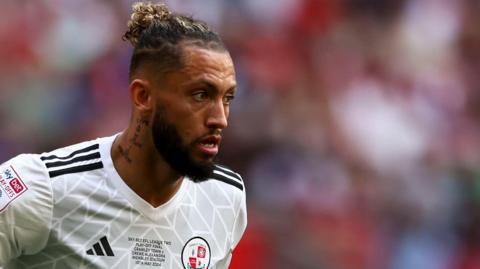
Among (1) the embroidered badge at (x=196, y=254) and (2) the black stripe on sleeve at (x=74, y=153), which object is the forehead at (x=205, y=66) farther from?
(1) the embroidered badge at (x=196, y=254)

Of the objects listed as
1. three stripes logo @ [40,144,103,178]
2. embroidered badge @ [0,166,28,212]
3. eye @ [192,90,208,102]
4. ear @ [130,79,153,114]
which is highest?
eye @ [192,90,208,102]

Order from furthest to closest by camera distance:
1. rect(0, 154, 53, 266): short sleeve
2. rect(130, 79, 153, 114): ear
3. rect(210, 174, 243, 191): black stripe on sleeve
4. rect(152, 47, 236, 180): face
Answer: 1. rect(210, 174, 243, 191): black stripe on sleeve
2. rect(130, 79, 153, 114): ear
3. rect(152, 47, 236, 180): face
4. rect(0, 154, 53, 266): short sleeve

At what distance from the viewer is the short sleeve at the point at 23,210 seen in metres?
2.91

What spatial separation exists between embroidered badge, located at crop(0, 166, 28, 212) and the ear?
50cm

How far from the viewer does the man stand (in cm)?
299

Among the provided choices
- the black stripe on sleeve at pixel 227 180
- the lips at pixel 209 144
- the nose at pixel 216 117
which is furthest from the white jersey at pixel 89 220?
the nose at pixel 216 117

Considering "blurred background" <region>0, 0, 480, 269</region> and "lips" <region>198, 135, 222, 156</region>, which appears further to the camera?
"blurred background" <region>0, 0, 480, 269</region>

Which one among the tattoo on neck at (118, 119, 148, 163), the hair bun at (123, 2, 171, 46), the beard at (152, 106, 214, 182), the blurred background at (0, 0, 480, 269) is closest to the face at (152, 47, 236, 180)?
the beard at (152, 106, 214, 182)

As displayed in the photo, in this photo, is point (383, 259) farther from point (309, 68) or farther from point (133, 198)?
point (133, 198)

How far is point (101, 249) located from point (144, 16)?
34.0 inches

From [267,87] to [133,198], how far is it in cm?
366

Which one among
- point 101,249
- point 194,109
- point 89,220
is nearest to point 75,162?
point 89,220

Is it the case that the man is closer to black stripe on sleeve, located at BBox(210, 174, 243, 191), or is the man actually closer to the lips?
the lips

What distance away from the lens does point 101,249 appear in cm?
306
